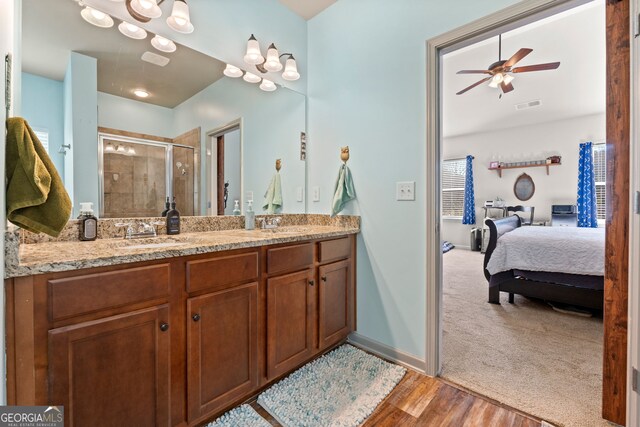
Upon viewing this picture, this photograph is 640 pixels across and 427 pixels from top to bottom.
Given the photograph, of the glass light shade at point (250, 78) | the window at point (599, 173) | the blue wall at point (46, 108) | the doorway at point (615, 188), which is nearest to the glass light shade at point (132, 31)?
the blue wall at point (46, 108)

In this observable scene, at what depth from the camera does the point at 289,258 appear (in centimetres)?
163

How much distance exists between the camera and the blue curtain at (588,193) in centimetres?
509

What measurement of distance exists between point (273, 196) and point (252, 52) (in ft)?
3.45

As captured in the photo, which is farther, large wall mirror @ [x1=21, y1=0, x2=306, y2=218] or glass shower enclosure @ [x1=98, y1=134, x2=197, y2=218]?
glass shower enclosure @ [x1=98, y1=134, x2=197, y2=218]

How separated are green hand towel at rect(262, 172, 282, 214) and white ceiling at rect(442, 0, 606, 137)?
2439mm

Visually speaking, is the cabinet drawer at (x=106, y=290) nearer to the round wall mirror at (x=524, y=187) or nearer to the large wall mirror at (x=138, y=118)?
the large wall mirror at (x=138, y=118)

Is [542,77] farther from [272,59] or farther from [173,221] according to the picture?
[173,221]

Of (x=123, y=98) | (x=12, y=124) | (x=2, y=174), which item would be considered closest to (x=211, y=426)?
(x=2, y=174)

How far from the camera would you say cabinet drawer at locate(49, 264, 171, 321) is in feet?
2.95

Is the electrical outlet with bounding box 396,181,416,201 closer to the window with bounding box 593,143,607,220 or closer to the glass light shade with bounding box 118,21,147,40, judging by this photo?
the glass light shade with bounding box 118,21,147,40

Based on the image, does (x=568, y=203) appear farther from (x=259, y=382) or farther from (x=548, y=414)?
(x=259, y=382)

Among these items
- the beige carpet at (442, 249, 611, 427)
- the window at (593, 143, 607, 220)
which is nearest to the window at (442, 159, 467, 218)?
the window at (593, 143, 607, 220)

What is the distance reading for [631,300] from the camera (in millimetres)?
1115

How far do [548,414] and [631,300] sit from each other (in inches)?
28.8
